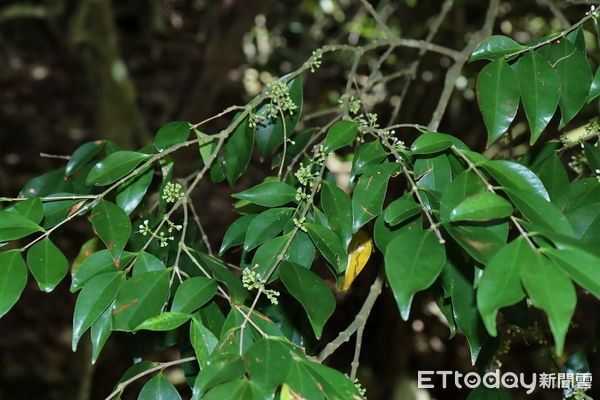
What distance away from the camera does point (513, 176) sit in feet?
1.95

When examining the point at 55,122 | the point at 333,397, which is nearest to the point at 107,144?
the point at 333,397

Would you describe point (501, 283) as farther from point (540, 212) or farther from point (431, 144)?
point (431, 144)

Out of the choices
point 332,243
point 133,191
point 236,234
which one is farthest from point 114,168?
point 332,243

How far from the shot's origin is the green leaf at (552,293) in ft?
1.44

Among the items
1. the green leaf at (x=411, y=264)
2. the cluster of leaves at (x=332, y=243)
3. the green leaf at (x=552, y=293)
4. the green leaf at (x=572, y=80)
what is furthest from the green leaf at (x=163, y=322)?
the green leaf at (x=572, y=80)

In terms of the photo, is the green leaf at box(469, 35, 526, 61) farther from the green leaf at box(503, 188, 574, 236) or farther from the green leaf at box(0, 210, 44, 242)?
the green leaf at box(0, 210, 44, 242)

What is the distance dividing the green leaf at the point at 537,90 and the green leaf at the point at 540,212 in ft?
0.33

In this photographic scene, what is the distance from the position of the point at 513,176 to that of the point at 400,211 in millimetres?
107

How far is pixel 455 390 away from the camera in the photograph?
6.84 ft

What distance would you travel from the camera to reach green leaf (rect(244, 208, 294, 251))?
697 millimetres

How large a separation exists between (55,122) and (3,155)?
1.25 ft

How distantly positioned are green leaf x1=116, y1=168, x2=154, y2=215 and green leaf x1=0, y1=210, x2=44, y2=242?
126mm

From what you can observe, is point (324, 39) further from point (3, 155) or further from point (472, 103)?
point (3, 155)

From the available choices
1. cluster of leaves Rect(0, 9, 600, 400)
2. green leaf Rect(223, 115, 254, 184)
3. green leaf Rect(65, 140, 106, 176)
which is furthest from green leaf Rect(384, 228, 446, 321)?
green leaf Rect(65, 140, 106, 176)
